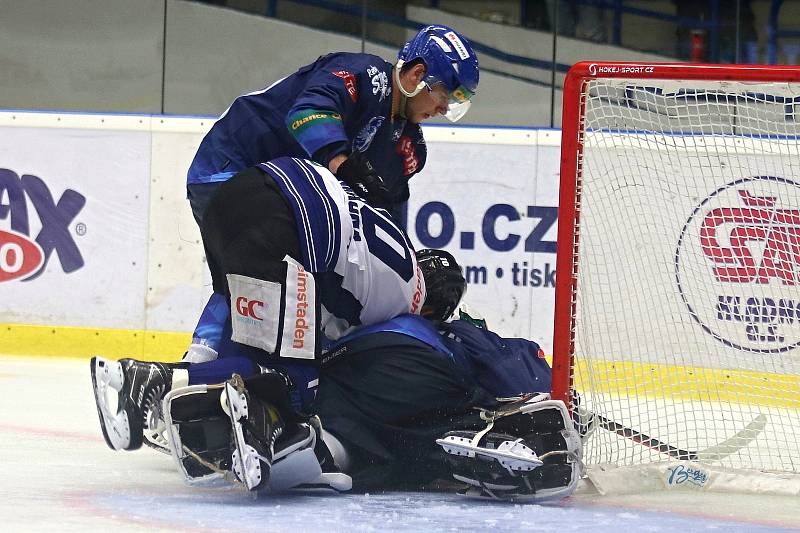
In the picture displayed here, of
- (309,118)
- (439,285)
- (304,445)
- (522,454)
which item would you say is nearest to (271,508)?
(304,445)

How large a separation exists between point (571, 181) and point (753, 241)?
985 millimetres

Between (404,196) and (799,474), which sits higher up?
(404,196)

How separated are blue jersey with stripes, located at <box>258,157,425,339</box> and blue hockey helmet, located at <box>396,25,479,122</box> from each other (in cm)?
58

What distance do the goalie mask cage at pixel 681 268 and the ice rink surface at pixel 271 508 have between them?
28cm

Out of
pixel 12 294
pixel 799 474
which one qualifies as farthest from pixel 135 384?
pixel 12 294

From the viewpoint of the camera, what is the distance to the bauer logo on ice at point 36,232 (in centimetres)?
532

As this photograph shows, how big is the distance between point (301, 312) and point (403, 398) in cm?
30

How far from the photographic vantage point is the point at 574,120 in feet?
9.51

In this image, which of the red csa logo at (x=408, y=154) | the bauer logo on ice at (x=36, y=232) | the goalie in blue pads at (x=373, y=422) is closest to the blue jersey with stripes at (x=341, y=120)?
the red csa logo at (x=408, y=154)

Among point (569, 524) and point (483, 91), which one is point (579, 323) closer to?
point (569, 524)

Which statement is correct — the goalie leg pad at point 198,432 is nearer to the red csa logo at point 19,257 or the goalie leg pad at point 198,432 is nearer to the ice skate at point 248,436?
the ice skate at point 248,436

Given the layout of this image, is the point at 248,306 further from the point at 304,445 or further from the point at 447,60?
the point at 447,60

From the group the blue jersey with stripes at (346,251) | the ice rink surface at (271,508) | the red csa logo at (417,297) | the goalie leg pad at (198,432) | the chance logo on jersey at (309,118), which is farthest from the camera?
the chance logo on jersey at (309,118)

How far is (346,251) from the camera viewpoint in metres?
2.53
